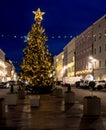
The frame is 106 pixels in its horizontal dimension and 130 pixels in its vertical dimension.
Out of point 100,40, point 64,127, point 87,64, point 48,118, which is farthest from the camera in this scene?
point 87,64

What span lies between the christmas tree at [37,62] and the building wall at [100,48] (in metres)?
53.5

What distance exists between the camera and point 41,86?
1670 inches

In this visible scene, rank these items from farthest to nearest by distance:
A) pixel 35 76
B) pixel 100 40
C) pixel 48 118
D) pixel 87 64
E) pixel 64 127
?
pixel 87 64, pixel 100 40, pixel 35 76, pixel 48 118, pixel 64 127

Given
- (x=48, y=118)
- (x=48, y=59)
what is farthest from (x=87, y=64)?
(x=48, y=118)

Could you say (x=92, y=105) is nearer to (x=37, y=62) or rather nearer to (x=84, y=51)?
(x=37, y=62)

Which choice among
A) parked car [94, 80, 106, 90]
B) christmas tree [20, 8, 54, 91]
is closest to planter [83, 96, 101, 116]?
christmas tree [20, 8, 54, 91]

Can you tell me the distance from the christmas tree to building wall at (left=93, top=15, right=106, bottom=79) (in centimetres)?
5346

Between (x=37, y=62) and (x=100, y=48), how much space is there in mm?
59324

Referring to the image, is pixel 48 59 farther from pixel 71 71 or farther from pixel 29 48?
pixel 71 71

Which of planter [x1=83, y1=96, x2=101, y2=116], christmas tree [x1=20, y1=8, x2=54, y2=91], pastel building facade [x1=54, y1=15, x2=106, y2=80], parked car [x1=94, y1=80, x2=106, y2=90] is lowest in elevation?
planter [x1=83, y1=96, x2=101, y2=116]

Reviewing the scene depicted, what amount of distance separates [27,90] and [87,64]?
7388 centimetres

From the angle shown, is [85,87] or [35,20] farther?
[85,87]

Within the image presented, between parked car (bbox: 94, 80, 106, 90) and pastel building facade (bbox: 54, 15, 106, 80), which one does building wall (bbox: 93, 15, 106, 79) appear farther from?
parked car (bbox: 94, 80, 106, 90)

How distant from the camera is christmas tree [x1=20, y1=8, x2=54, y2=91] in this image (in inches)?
1655
